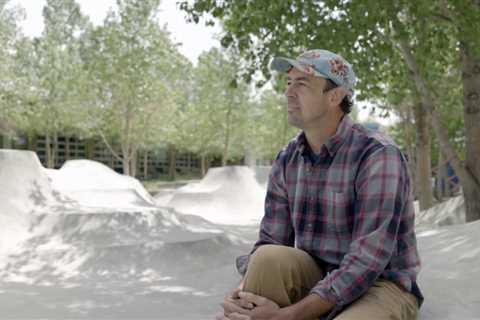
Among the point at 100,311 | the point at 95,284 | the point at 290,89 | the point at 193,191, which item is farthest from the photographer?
the point at 193,191

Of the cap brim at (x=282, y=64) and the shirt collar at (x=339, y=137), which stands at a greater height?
the cap brim at (x=282, y=64)

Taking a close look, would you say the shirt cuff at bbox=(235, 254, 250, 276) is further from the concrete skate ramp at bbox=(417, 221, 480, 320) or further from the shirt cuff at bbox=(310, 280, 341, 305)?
the concrete skate ramp at bbox=(417, 221, 480, 320)

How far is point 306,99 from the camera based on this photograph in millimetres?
2541

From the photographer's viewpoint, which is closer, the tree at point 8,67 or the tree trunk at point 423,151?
the tree trunk at point 423,151

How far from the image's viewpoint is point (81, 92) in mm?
31031

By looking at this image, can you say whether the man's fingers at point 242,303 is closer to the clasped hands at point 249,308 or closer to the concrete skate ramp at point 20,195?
the clasped hands at point 249,308

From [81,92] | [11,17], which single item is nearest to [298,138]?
[81,92]

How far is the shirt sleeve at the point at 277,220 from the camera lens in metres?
2.76

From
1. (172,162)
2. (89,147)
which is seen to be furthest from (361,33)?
(172,162)

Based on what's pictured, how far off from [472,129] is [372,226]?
801cm

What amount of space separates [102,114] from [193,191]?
30.1ft

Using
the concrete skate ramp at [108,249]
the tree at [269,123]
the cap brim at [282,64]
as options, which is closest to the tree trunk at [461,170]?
the concrete skate ramp at [108,249]

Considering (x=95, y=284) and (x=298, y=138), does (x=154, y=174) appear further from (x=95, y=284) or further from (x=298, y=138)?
(x=298, y=138)

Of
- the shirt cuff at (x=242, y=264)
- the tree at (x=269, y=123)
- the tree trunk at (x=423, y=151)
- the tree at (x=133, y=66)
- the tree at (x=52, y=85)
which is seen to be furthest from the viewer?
the tree at (x=269, y=123)
